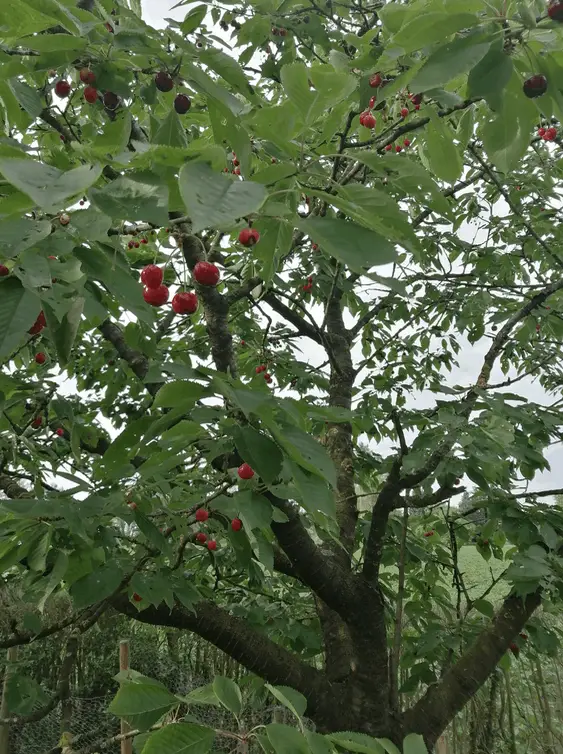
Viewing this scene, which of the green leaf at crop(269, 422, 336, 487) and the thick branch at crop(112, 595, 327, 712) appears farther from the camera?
the thick branch at crop(112, 595, 327, 712)

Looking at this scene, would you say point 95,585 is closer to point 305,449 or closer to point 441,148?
point 305,449

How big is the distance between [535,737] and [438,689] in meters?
2.24

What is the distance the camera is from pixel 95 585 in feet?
5.39

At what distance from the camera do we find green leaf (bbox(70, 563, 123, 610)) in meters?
1.60

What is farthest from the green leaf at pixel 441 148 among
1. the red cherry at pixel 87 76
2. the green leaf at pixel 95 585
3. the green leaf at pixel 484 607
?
the green leaf at pixel 484 607

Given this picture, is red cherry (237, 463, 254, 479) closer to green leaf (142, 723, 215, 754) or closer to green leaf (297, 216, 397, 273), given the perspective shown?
green leaf (142, 723, 215, 754)

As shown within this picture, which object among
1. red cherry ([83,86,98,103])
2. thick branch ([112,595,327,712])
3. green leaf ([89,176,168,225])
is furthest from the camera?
thick branch ([112,595,327,712])

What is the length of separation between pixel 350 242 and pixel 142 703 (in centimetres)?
76

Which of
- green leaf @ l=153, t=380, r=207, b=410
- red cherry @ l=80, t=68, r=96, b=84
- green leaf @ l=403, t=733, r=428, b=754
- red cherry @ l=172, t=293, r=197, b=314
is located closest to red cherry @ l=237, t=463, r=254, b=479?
red cherry @ l=172, t=293, r=197, b=314

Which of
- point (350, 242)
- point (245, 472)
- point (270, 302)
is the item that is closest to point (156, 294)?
point (245, 472)

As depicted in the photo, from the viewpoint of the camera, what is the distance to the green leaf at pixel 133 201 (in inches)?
25.7

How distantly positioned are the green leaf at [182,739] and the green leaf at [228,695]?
0.23ft

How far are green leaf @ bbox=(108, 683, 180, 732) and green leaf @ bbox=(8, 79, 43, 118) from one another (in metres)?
0.93

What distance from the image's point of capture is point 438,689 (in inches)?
105
